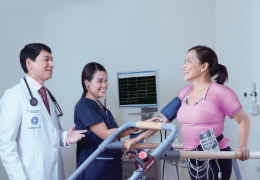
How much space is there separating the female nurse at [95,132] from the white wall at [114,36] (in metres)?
1.09

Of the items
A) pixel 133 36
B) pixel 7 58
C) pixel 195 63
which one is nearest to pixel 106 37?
pixel 133 36

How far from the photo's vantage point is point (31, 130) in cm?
135

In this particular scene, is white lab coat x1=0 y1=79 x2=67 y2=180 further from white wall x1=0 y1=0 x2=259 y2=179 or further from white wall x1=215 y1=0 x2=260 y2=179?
white wall x1=215 y1=0 x2=260 y2=179

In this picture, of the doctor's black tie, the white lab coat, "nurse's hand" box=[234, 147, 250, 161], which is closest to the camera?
"nurse's hand" box=[234, 147, 250, 161]

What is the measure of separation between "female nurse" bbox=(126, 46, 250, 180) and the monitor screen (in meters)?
1.02

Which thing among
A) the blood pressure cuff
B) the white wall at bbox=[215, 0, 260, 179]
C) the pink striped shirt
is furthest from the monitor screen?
the pink striped shirt

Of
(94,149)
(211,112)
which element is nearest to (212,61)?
(211,112)

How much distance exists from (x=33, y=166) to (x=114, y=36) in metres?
1.76

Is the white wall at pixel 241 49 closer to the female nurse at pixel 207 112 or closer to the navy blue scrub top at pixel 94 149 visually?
the female nurse at pixel 207 112

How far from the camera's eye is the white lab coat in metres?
1.26

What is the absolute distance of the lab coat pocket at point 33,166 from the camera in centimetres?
132

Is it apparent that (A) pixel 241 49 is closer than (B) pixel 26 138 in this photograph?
No

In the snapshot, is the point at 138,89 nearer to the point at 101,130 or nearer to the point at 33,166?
the point at 101,130

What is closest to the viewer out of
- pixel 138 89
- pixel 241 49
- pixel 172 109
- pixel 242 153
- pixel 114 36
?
pixel 242 153
